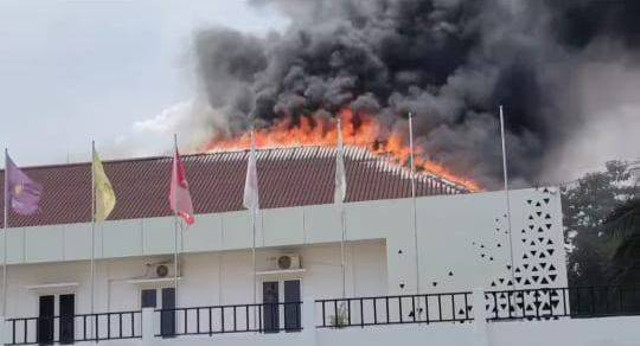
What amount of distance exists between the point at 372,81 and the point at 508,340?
77.0 feet

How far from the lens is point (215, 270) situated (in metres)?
18.8

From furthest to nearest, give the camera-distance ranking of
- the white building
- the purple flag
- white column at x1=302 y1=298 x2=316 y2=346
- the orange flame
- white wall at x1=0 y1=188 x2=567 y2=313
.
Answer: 1. the orange flame
2. white wall at x1=0 y1=188 x2=567 y2=313
3. the purple flag
4. the white building
5. white column at x1=302 y1=298 x2=316 y2=346

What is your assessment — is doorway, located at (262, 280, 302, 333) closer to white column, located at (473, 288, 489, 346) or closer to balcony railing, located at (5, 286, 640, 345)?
balcony railing, located at (5, 286, 640, 345)

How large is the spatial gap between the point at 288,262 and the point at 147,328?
478 cm

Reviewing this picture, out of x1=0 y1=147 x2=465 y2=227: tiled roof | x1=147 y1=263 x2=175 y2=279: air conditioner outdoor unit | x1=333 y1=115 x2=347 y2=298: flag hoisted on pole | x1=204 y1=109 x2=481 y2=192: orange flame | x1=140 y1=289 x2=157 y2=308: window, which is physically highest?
x1=204 y1=109 x2=481 y2=192: orange flame

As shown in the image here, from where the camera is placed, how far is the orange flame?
26219 millimetres

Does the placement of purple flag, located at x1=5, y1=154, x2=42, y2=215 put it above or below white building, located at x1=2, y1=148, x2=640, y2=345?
above

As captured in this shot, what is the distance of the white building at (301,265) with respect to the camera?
13.9 metres

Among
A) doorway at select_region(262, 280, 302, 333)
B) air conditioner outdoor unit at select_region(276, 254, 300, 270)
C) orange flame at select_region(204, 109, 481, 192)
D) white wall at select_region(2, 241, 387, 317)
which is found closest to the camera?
doorway at select_region(262, 280, 302, 333)

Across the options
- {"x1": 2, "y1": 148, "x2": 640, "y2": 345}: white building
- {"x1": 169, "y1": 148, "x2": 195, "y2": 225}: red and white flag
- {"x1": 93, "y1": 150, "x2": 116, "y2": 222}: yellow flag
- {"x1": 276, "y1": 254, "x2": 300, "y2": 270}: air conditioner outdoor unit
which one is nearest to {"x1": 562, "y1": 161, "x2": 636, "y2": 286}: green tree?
{"x1": 2, "y1": 148, "x2": 640, "y2": 345}: white building

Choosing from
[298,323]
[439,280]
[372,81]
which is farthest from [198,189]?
[372,81]

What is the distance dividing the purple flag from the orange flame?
10.2m

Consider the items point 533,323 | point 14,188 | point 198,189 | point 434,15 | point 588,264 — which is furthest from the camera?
point 434,15

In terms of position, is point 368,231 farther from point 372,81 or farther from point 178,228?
point 372,81
